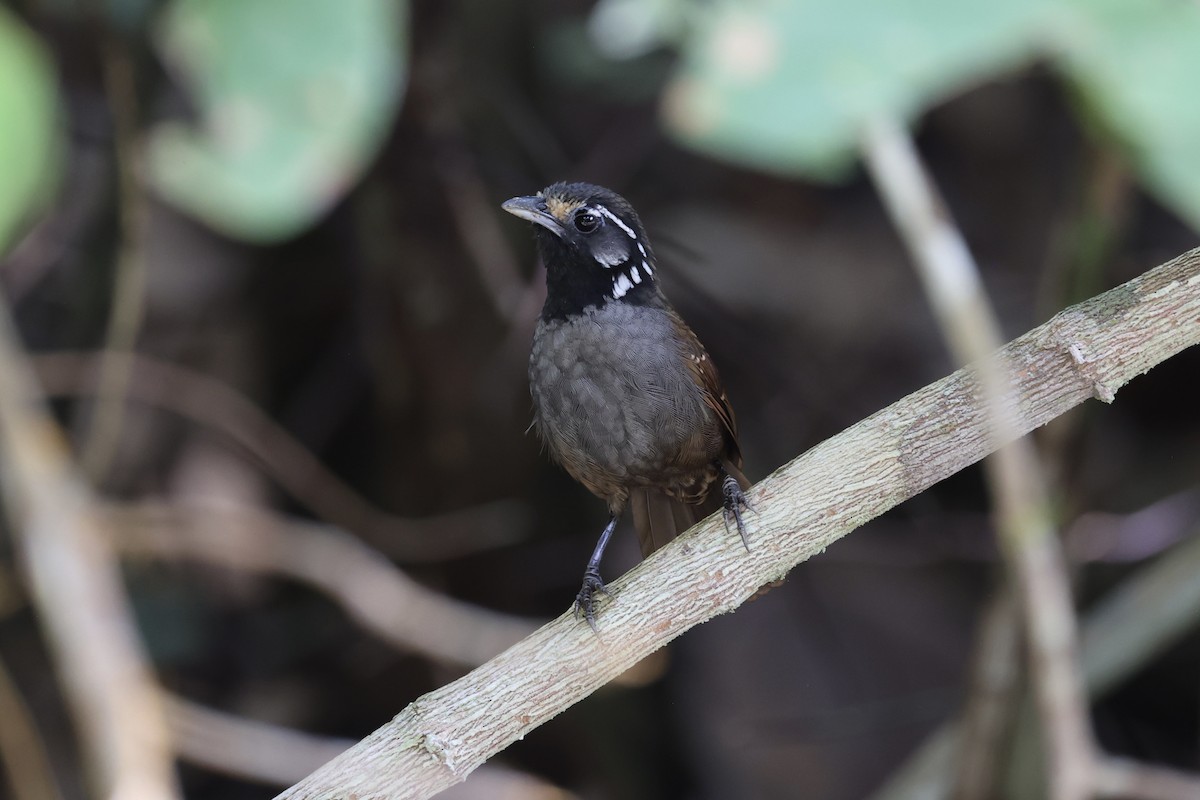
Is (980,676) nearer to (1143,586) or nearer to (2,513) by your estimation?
(1143,586)

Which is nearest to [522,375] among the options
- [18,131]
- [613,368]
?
[613,368]

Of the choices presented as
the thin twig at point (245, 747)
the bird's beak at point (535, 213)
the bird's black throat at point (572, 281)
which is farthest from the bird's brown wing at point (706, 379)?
the thin twig at point (245, 747)

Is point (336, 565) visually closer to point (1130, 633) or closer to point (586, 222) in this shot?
point (586, 222)

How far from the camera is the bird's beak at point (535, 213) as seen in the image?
3.68 metres

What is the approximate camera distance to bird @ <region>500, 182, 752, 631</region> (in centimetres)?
360

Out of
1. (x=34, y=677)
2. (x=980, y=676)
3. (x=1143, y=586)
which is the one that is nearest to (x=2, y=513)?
(x=34, y=677)

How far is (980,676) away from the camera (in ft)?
13.9

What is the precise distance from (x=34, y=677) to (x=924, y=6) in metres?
5.37

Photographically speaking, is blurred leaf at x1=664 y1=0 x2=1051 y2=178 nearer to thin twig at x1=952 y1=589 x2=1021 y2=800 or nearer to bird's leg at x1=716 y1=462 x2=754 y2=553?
bird's leg at x1=716 y1=462 x2=754 y2=553

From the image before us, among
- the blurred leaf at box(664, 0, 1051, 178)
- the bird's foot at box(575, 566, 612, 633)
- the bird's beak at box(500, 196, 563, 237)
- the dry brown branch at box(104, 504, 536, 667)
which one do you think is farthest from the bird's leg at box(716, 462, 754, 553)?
the dry brown branch at box(104, 504, 536, 667)

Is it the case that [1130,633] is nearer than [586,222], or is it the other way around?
[586,222]

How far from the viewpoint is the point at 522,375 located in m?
5.64

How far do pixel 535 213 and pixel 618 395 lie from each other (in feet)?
2.01

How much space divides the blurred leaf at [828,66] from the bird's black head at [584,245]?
183 cm
